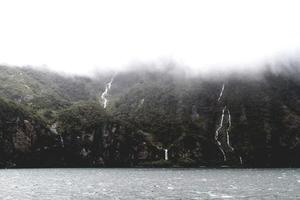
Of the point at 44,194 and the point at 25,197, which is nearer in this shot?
the point at 25,197

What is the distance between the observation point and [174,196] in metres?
123

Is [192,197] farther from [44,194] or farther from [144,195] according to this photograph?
[44,194]

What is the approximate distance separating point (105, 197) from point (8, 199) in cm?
2357

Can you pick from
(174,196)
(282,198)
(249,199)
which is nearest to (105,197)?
(174,196)

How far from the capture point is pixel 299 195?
126938 millimetres

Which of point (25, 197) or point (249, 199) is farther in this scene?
point (25, 197)

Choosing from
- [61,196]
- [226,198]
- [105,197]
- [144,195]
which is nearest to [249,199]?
[226,198]

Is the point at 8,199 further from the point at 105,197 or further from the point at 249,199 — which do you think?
the point at 249,199

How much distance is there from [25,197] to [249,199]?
2197 inches

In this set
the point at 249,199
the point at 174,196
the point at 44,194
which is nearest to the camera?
the point at 249,199

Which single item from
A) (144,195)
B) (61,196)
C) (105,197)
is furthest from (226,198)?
(61,196)

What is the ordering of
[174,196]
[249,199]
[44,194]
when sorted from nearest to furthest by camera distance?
[249,199], [174,196], [44,194]

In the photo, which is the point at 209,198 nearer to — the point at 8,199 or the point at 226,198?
the point at 226,198

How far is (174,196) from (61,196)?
29.3 m
